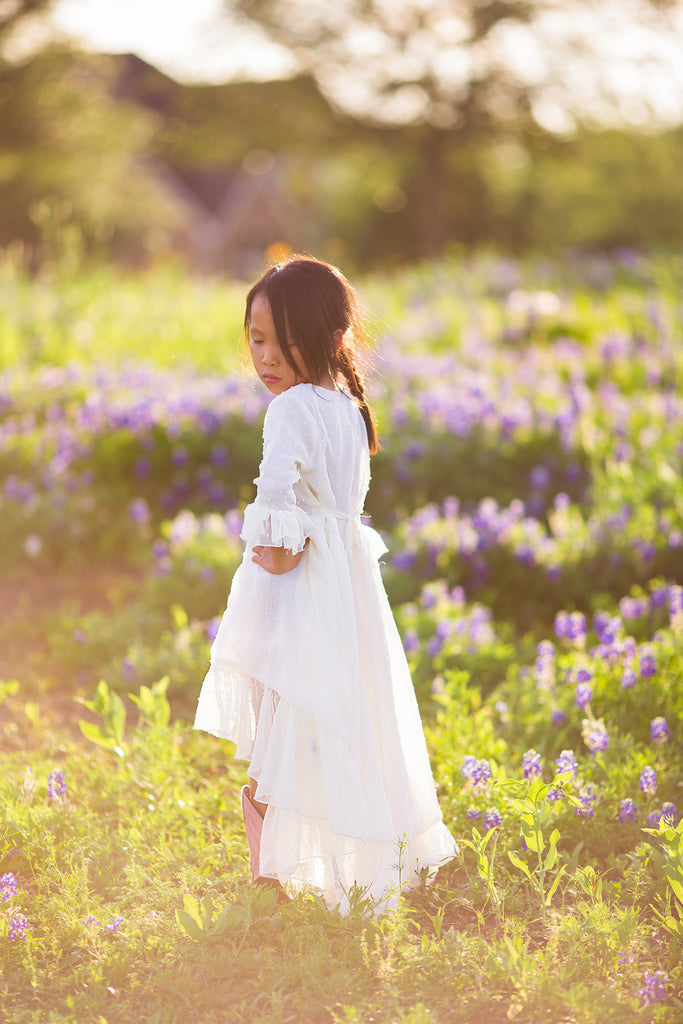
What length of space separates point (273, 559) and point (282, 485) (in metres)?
0.19

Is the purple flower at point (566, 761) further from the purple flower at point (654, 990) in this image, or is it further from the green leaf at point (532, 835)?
Answer: the purple flower at point (654, 990)

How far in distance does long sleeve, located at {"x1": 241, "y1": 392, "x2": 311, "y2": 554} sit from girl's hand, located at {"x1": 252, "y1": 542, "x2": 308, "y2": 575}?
0.02 m

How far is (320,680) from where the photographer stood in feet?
8.36

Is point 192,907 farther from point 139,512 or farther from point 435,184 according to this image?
point 435,184

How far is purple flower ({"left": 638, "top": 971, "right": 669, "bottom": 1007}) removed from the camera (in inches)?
93.4

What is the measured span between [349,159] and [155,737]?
864 inches

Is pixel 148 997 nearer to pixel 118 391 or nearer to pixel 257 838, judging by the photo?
pixel 257 838

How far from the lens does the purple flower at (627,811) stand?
3.10 meters

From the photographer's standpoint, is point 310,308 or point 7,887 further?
point 7,887

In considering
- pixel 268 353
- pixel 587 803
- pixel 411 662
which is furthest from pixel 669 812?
pixel 268 353

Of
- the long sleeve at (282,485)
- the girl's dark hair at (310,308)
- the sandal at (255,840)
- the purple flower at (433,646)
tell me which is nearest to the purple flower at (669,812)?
the sandal at (255,840)

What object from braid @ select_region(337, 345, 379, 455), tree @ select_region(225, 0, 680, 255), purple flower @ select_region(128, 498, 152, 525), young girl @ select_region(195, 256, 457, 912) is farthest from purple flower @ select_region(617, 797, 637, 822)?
tree @ select_region(225, 0, 680, 255)

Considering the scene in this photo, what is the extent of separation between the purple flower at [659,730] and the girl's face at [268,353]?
1.71 meters

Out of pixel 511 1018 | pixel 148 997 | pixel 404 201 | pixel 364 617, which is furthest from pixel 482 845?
pixel 404 201
